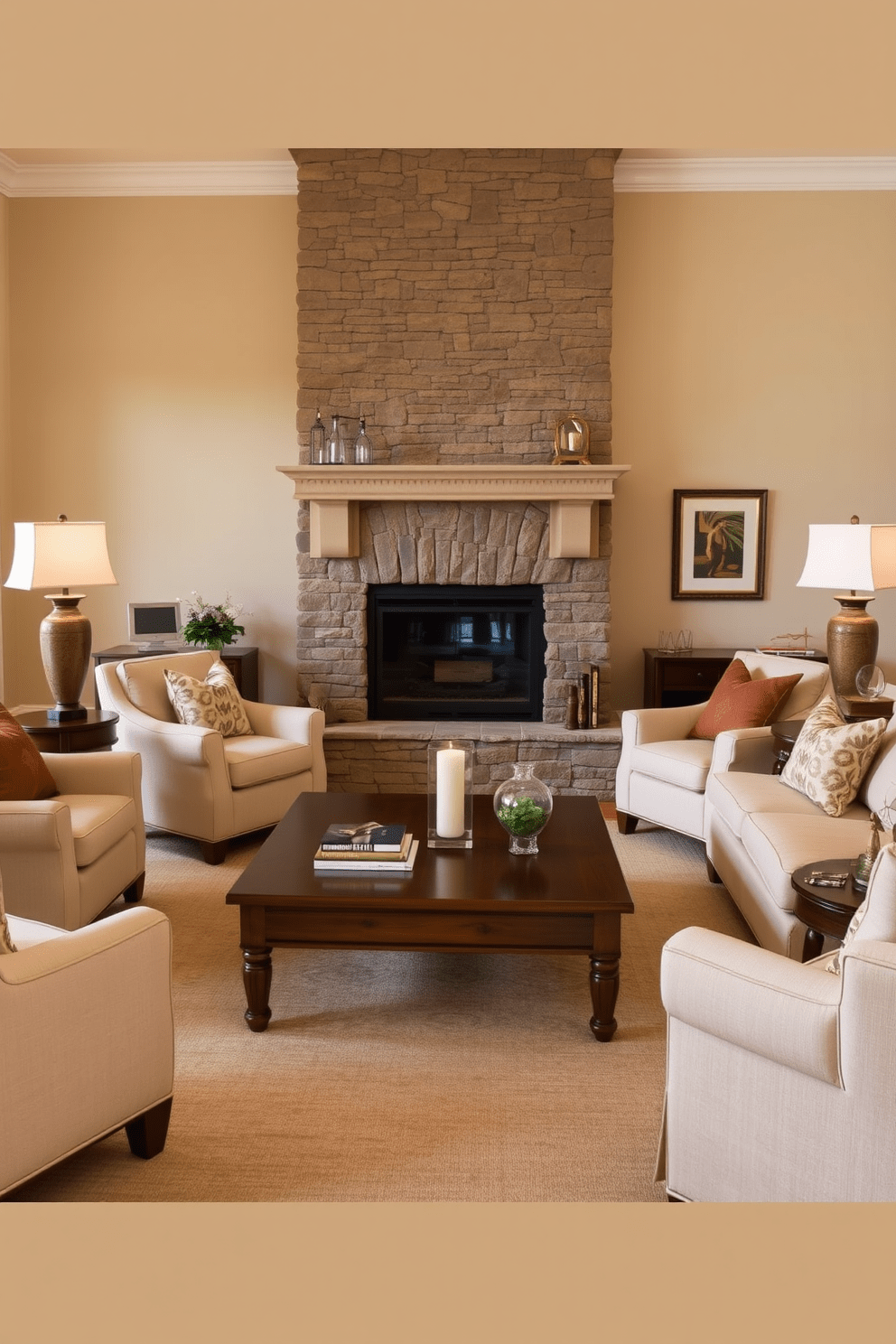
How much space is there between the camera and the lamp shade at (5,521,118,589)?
4.20 metres

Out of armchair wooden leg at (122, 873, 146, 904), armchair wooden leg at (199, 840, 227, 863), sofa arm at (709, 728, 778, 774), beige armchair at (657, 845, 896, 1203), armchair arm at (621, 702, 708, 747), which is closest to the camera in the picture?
beige armchair at (657, 845, 896, 1203)

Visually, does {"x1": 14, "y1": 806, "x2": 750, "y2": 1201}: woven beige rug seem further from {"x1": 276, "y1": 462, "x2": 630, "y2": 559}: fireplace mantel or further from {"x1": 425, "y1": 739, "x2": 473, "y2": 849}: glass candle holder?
{"x1": 276, "y1": 462, "x2": 630, "y2": 559}: fireplace mantel

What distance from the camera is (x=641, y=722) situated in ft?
Answer: 16.5

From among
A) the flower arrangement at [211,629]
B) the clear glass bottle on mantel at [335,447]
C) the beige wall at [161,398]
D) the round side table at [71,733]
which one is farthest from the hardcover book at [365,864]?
the beige wall at [161,398]

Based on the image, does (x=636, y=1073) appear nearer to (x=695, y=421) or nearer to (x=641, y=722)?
(x=641, y=722)

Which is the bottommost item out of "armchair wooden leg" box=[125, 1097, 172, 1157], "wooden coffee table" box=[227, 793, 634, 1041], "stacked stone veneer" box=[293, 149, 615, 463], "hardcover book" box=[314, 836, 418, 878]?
"armchair wooden leg" box=[125, 1097, 172, 1157]

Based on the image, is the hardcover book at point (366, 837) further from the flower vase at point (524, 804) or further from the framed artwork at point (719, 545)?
the framed artwork at point (719, 545)

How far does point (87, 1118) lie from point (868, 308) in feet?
19.0

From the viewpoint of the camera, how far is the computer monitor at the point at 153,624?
6.19m

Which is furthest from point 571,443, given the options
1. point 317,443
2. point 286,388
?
point 286,388

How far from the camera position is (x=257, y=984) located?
3.11 meters

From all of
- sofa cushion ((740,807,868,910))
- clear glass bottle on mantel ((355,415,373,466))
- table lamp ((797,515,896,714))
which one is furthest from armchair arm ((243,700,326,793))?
table lamp ((797,515,896,714))

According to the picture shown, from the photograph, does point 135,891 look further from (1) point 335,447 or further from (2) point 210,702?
(1) point 335,447

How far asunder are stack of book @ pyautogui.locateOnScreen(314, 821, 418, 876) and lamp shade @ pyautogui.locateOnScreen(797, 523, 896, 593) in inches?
78.0
